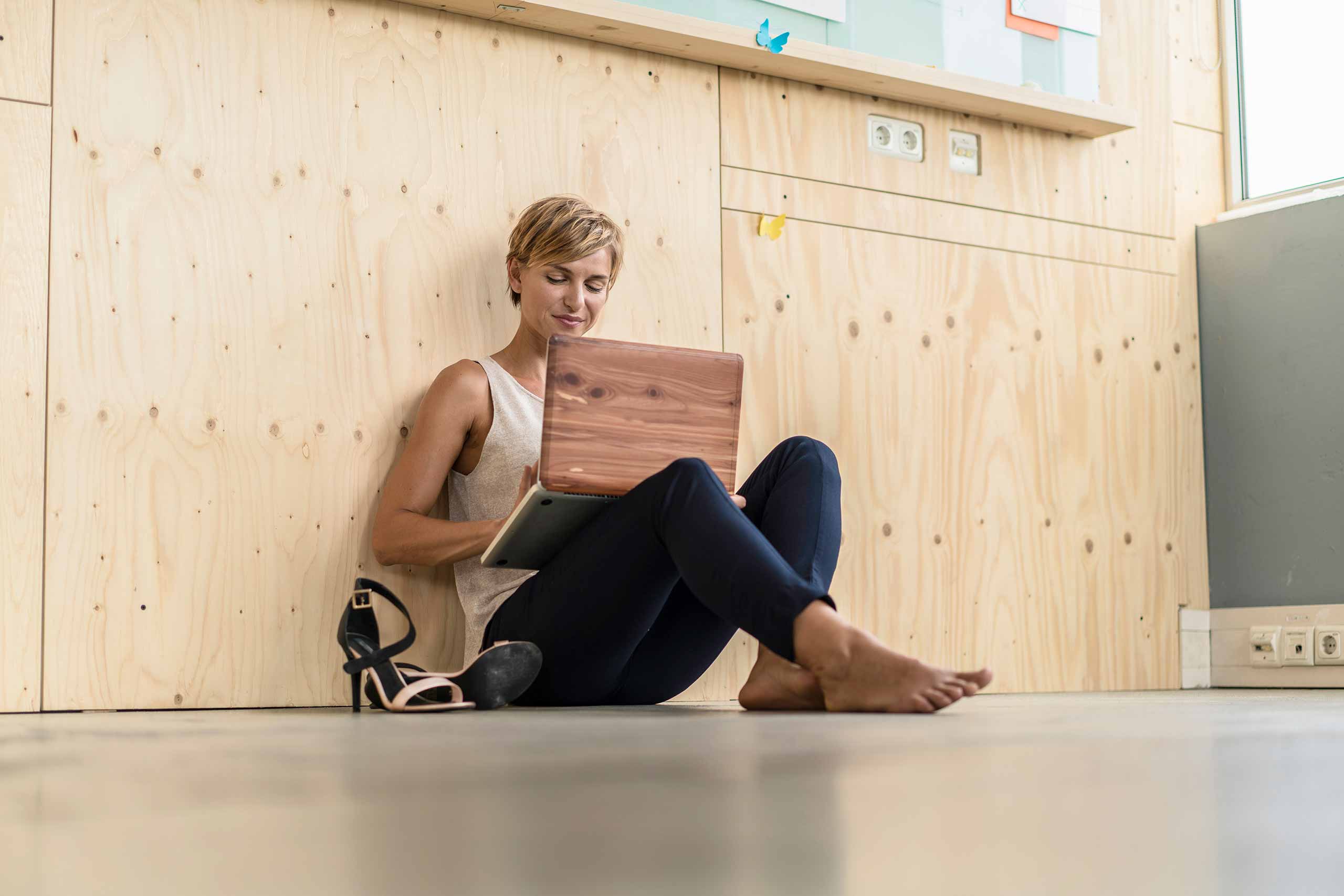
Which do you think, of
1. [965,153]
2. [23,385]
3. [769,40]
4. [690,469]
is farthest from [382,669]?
[965,153]

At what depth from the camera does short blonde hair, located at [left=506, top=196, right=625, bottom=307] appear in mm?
2029

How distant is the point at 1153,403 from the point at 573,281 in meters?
1.53

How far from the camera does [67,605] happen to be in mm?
1871

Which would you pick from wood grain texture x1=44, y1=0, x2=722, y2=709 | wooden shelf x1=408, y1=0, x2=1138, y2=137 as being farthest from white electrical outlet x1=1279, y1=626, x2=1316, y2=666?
wood grain texture x1=44, y1=0, x2=722, y2=709

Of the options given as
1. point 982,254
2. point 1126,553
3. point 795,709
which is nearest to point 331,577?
point 795,709

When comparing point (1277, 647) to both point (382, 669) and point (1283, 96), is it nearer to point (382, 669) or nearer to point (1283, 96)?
point (1283, 96)

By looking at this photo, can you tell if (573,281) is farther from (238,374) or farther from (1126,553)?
(1126,553)

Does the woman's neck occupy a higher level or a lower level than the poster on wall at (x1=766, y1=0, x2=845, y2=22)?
lower

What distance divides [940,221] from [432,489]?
129 centimetres

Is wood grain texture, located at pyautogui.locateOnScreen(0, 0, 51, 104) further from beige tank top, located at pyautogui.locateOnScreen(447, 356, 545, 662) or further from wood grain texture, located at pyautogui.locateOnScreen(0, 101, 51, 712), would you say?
beige tank top, located at pyautogui.locateOnScreen(447, 356, 545, 662)

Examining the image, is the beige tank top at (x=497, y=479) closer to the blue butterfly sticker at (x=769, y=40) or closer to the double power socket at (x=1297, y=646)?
the blue butterfly sticker at (x=769, y=40)

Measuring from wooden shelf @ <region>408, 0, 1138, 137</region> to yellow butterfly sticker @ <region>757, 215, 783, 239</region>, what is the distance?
29cm

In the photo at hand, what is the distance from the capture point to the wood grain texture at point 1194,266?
9.54 ft

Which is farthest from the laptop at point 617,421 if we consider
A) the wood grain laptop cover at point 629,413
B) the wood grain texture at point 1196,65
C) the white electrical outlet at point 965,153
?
the wood grain texture at point 1196,65
